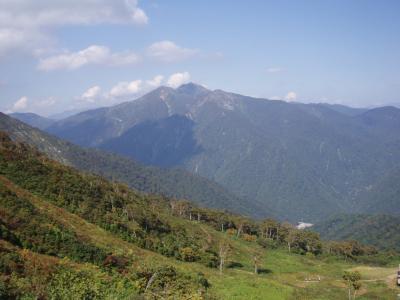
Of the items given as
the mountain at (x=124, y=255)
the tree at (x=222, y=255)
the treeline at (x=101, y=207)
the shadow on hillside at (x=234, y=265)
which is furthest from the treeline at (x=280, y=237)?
the tree at (x=222, y=255)

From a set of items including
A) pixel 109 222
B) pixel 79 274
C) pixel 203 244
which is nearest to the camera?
pixel 79 274

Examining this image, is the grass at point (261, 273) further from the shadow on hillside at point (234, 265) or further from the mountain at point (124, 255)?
the mountain at point (124, 255)

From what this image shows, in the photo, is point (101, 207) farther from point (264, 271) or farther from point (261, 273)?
point (264, 271)

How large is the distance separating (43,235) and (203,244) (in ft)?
185

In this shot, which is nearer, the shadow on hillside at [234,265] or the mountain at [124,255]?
the mountain at [124,255]

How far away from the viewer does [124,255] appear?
5428cm

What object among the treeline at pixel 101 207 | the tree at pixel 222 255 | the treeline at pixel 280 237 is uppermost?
the treeline at pixel 101 207

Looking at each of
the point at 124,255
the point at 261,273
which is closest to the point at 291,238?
the point at 261,273

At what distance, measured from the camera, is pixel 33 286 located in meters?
26.5

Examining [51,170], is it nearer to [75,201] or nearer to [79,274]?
[75,201]

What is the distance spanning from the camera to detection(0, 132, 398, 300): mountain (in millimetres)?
31328

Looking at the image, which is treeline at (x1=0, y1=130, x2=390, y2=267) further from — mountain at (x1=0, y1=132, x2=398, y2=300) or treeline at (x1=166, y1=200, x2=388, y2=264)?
treeline at (x1=166, y1=200, x2=388, y2=264)

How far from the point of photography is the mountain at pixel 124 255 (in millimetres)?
31328

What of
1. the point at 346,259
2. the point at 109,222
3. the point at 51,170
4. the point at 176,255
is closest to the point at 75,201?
the point at 109,222
